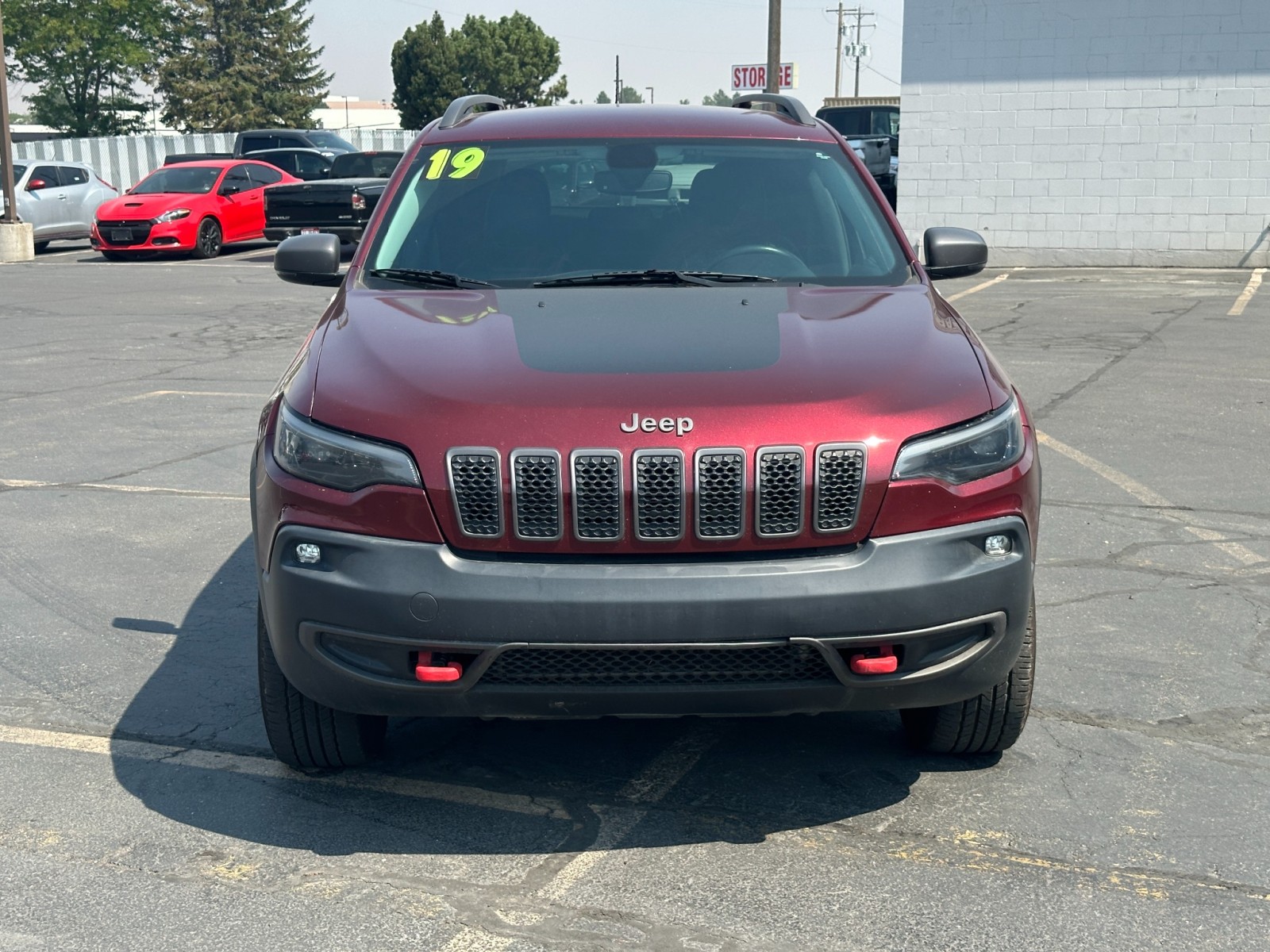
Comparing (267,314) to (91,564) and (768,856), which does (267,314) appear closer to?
(91,564)

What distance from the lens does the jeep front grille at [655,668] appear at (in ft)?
10.7

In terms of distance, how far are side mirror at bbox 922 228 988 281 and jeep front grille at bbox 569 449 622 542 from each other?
2.31 m

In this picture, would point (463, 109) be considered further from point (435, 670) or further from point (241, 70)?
point (241, 70)

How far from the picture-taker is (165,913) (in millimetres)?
3219

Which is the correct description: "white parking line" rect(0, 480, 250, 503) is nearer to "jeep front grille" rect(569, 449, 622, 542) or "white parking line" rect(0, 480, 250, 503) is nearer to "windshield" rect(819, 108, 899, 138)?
"jeep front grille" rect(569, 449, 622, 542)

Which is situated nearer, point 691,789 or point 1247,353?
point 691,789

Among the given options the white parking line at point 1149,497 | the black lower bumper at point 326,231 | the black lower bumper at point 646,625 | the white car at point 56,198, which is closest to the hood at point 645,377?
the black lower bumper at point 646,625

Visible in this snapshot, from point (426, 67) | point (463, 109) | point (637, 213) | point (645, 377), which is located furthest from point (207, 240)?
point (426, 67)

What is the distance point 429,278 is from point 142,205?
20.8m

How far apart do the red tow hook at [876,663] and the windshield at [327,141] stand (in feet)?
95.0

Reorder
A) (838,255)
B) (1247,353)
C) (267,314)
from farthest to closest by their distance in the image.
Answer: (267,314) → (1247,353) → (838,255)

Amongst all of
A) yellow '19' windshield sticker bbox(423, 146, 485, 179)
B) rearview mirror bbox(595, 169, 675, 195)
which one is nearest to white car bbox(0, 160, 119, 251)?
yellow '19' windshield sticker bbox(423, 146, 485, 179)

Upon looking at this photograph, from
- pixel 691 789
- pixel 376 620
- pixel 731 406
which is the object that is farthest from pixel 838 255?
pixel 376 620

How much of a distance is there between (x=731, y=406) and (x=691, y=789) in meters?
1.12
